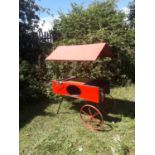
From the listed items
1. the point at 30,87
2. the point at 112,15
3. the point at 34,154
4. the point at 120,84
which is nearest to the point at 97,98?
the point at 34,154

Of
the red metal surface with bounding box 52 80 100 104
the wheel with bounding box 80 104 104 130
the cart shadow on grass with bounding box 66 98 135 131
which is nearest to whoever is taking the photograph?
the red metal surface with bounding box 52 80 100 104

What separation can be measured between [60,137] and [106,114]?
1.45 metres

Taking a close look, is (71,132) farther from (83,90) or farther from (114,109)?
(114,109)

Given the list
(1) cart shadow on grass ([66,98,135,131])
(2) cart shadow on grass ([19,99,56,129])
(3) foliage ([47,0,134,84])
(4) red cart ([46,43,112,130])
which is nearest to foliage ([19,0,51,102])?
(2) cart shadow on grass ([19,99,56,129])

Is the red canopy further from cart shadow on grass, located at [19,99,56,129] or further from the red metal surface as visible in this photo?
cart shadow on grass, located at [19,99,56,129]

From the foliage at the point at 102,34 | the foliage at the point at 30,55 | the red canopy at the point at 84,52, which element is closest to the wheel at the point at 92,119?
the red canopy at the point at 84,52

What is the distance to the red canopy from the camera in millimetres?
4445

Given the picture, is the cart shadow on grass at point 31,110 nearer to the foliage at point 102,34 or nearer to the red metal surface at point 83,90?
the red metal surface at point 83,90

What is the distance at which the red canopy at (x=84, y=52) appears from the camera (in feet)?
14.6

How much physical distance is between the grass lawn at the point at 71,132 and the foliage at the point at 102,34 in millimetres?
1780
